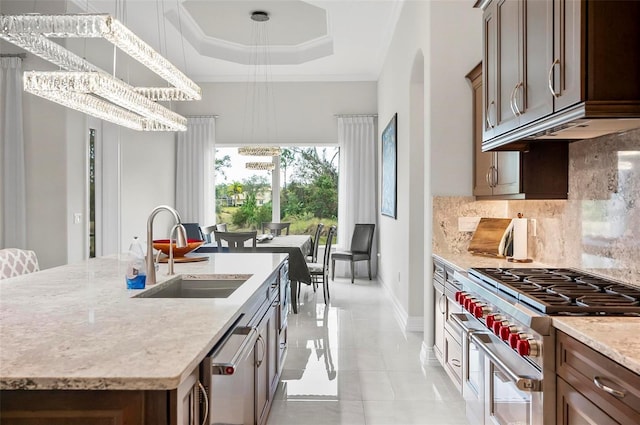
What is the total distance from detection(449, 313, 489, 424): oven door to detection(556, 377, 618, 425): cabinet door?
67 centimetres

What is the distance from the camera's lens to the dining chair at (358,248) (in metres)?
7.27

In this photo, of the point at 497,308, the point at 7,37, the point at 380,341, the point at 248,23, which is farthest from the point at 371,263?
the point at 7,37

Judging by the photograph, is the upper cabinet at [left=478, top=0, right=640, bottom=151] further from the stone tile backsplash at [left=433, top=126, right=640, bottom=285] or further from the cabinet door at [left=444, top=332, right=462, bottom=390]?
the cabinet door at [left=444, top=332, right=462, bottom=390]

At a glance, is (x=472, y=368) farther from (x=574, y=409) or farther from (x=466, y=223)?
(x=466, y=223)

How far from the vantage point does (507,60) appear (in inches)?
95.3

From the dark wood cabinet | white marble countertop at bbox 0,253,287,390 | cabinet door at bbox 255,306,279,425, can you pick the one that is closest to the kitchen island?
white marble countertop at bbox 0,253,287,390

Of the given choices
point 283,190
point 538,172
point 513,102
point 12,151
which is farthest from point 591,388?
point 283,190

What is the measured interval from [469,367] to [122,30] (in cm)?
255

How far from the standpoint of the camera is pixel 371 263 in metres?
7.81

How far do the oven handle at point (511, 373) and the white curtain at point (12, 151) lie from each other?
180 inches

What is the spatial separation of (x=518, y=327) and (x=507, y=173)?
4.49 feet

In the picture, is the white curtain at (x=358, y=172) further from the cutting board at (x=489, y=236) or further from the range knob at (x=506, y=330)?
the range knob at (x=506, y=330)

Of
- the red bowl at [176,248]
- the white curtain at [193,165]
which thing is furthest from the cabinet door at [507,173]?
the white curtain at [193,165]

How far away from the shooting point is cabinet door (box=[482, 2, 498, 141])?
8.53ft
